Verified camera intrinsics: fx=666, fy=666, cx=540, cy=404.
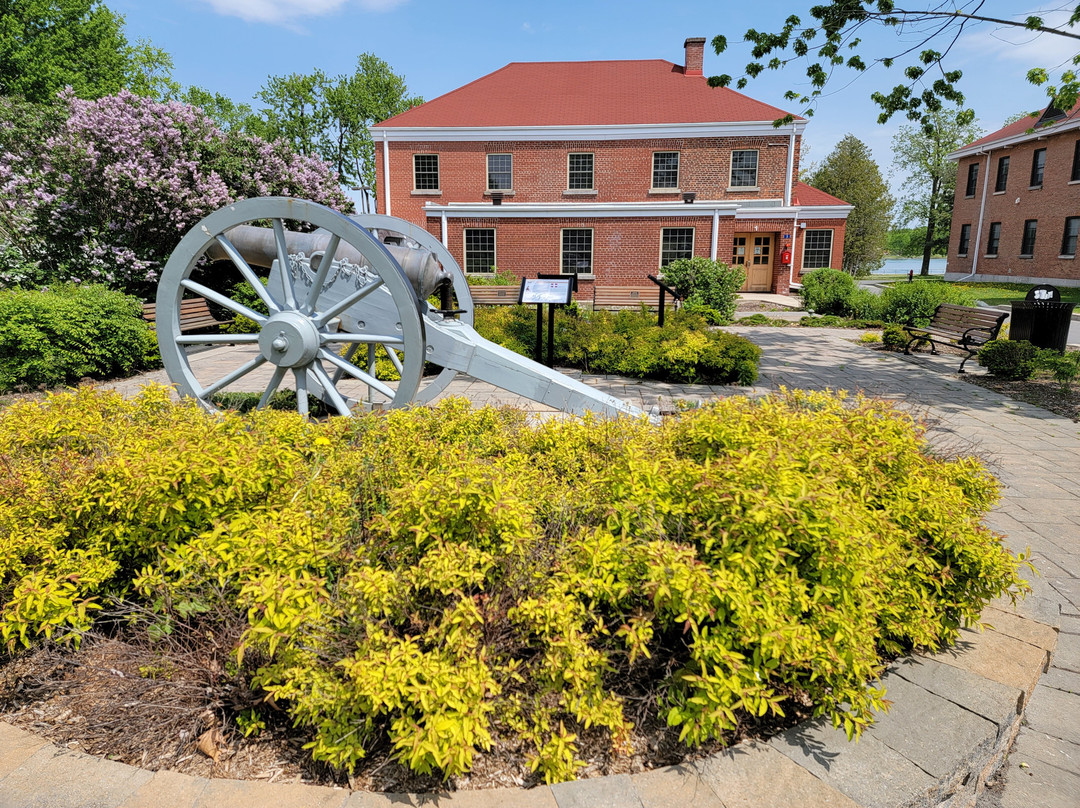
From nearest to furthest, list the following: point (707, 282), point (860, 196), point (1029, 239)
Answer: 1. point (707, 282)
2. point (1029, 239)
3. point (860, 196)

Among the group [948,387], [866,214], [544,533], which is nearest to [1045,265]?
[866,214]

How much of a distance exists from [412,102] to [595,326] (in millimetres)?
46914

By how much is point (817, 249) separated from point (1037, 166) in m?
12.3

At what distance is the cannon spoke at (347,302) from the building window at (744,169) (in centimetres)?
2373

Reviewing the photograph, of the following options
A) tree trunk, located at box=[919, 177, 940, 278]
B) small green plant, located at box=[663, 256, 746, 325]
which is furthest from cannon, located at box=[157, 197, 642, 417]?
tree trunk, located at box=[919, 177, 940, 278]

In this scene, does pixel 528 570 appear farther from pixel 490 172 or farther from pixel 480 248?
pixel 490 172

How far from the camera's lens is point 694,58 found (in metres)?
28.2

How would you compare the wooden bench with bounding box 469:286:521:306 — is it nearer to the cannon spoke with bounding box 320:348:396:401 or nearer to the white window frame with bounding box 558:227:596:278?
the white window frame with bounding box 558:227:596:278

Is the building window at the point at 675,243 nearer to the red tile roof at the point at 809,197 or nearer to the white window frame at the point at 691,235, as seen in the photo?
the white window frame at the point at 691,235

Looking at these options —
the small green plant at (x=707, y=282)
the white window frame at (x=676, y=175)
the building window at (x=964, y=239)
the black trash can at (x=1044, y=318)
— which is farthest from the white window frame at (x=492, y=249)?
the building window at (x=964, y=239)

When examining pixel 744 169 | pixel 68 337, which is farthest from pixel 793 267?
pixel 68 337

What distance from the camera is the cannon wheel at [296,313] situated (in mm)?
4461

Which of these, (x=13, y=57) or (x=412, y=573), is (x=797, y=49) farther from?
(x=13, y=57)

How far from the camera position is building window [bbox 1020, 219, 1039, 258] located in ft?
98.2
